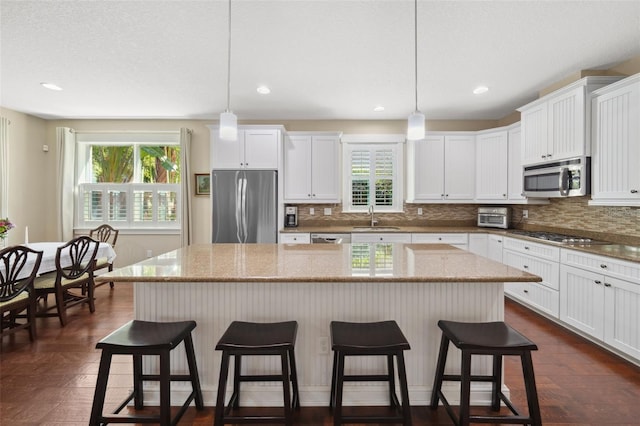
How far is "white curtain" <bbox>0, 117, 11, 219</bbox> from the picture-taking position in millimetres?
4344

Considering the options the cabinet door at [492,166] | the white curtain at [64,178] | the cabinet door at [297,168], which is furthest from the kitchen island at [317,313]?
the white curtain at [64,178]

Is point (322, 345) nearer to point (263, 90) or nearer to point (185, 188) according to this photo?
point (263, 90)

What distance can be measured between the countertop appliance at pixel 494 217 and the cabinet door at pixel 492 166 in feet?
0.60

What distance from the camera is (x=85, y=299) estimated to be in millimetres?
3580

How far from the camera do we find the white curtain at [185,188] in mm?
4898

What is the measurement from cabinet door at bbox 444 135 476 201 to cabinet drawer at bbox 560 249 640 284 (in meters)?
1.89

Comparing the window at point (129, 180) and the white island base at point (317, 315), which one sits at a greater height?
the window at point (129, 180)

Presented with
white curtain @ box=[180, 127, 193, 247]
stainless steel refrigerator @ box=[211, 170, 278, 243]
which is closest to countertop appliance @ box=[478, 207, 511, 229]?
stainless steel refrigerator @ box=[211, 170, 278, 243]

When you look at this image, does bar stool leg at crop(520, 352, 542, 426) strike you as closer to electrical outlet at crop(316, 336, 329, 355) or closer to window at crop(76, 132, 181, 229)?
electrical outlet at crop(316, 336, 329, 355)

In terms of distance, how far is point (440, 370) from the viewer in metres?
1.79

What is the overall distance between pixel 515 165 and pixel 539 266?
4.96 feet

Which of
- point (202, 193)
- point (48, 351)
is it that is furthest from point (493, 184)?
point (48, 351)

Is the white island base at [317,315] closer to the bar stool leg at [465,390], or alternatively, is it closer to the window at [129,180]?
the bar stool leg at [465,390]

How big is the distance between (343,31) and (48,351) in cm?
364
